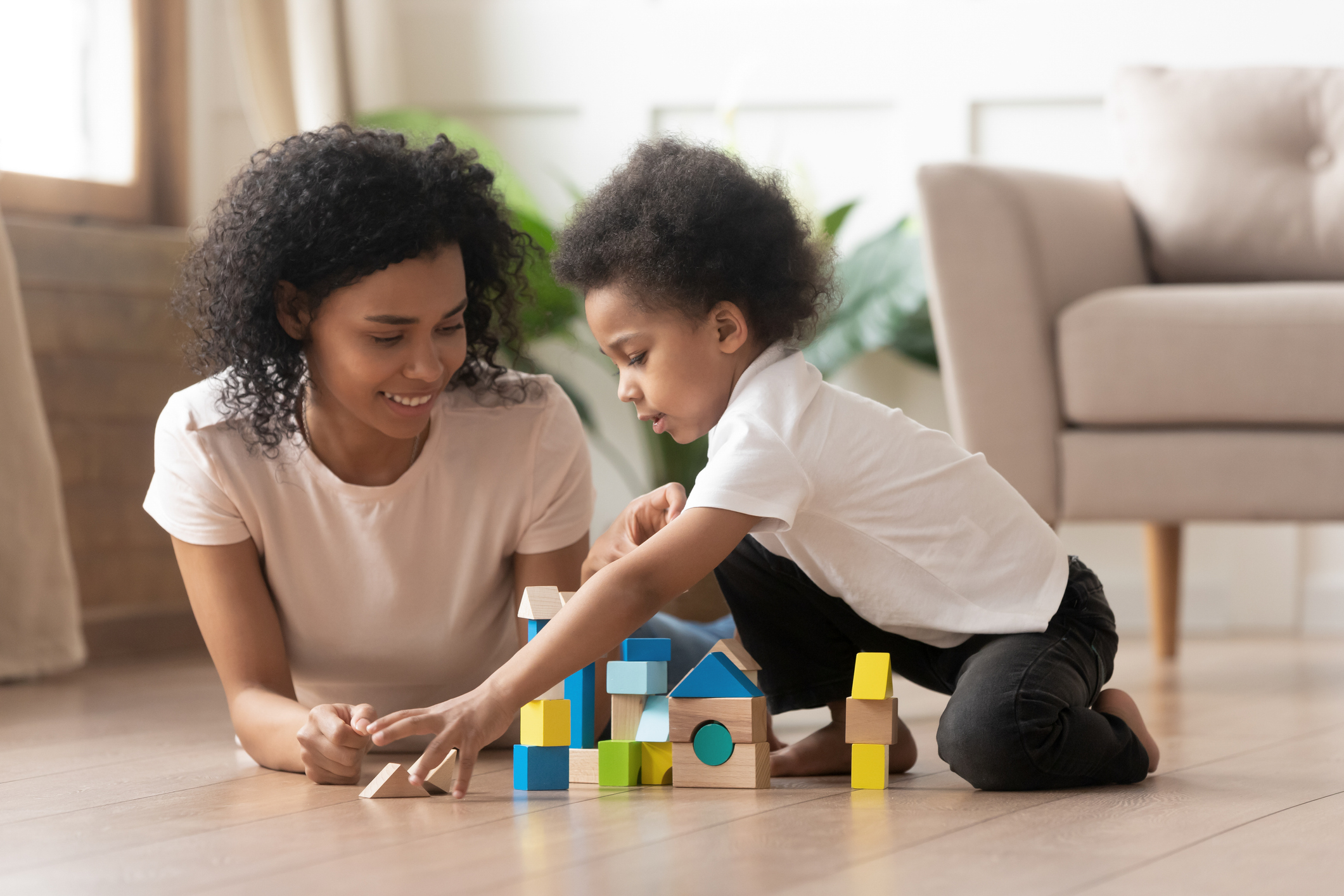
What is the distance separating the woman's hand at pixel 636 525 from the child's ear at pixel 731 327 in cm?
13

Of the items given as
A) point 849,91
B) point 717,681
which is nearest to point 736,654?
point 717,681

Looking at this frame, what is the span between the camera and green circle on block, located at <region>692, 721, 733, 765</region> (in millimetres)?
1205

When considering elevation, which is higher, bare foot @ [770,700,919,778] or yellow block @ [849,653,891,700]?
yellow block @ [849,653,891,700]

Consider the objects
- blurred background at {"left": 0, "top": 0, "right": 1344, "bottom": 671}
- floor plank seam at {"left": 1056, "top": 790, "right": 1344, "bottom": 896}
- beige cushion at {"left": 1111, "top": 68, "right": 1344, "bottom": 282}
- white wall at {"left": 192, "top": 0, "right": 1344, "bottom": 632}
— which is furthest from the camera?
white wall at {"left": 192, "top": 0, "right": 1344, "bottom": 632}

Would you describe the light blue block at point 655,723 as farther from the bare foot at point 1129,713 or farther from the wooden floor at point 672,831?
the bare foot at point 1129,713

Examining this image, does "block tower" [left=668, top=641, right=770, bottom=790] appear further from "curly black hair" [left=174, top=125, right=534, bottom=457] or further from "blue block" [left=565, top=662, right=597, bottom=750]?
"curly black hair" [left=174, top=125, right=534, bottom=457]

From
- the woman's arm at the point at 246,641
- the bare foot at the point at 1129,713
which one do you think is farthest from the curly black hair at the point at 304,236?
the bare foot at the point at 1129,713

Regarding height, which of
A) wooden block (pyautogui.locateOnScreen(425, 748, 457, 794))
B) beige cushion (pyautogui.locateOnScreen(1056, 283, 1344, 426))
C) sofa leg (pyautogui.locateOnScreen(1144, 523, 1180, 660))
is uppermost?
beige cushion (pyautogui.locateOnScreen(1056, 283, 1344, 426))

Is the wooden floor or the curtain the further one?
the curtain

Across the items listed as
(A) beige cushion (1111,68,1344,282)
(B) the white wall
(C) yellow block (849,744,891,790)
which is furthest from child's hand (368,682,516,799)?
(B) the white wall

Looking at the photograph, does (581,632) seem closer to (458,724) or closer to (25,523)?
(458,724)

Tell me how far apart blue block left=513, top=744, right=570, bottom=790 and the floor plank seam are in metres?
0.47

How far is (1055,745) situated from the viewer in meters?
1.16

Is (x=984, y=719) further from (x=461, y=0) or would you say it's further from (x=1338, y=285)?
(x=461, y=0)
